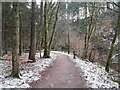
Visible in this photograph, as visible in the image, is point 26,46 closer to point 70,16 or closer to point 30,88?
point 70,16

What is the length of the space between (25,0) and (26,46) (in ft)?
56.0

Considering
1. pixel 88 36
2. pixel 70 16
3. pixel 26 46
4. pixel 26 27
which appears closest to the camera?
pixel 88 36

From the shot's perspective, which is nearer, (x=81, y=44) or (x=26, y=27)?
(x=26, y=27)

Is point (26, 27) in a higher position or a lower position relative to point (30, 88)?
higher

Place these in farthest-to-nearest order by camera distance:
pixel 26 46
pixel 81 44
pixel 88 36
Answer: pixel 26 46 < pixel 81 44 < pixel 88 36

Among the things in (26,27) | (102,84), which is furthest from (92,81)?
(26,27)

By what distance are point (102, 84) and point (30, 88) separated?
11.9 feet

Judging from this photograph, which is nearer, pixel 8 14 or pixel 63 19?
pixel 8 14

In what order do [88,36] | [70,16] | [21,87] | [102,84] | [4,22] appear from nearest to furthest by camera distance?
[21,87]
[102,84]
[88,36]
[4,22]
[70,16]

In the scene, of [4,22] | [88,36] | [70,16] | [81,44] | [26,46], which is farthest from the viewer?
[70,16]

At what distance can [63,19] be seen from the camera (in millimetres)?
54375

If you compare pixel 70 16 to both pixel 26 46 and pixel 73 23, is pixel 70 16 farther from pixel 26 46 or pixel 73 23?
pixel 26 46

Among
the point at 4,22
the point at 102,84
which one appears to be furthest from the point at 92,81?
the point at 4,22

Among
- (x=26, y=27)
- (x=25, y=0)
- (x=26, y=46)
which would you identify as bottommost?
(x=26, y=46)
